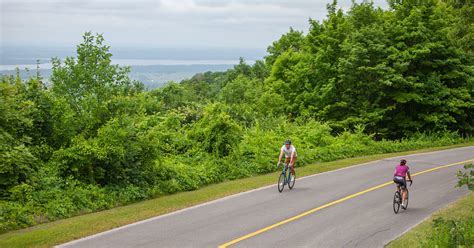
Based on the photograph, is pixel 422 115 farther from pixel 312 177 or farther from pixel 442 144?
pixel 312 177

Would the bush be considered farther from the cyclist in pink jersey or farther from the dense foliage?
the dense foliage

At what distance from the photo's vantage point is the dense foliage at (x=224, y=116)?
16625mm

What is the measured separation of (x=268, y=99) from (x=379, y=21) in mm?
12768

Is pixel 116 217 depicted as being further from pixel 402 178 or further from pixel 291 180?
pixel 402 178

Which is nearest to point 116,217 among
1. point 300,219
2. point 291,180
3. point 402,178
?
point 300,219

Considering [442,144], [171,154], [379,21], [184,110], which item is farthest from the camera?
[379,21]

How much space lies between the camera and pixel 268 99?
49500mm

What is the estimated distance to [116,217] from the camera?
1515 cm

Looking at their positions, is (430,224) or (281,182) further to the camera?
(281,182)

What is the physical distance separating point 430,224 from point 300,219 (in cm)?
378

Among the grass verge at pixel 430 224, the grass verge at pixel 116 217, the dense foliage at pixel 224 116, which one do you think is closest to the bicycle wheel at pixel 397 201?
the grass verge at pixel 430 224

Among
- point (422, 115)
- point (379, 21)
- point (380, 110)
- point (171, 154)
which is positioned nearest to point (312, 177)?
point (171, 154)

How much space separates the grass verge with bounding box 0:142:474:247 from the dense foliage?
2.31 feet

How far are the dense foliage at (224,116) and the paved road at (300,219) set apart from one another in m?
3.20
